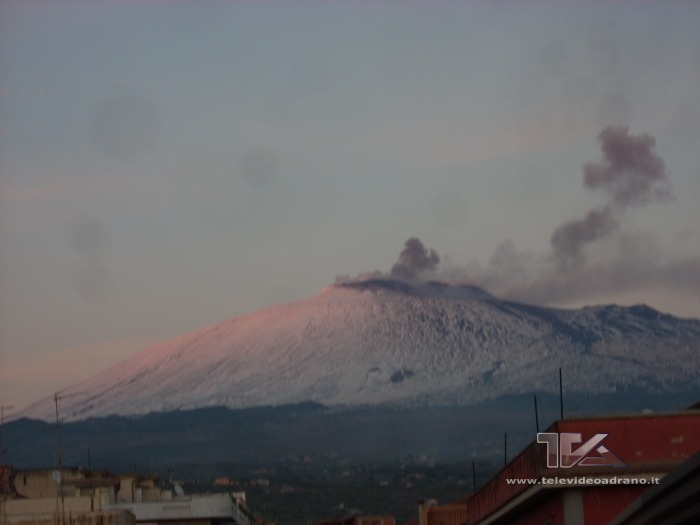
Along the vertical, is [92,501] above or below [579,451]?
above

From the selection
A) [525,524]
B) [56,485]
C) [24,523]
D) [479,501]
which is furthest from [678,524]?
[56,485]

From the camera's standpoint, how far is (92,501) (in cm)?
4381

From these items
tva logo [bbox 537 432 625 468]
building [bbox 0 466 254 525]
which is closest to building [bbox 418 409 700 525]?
tva logo [bbox 537 432 625 468]

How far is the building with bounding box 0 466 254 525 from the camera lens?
141ft

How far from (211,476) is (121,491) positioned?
143 m

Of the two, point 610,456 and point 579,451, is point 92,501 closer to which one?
point 579,451

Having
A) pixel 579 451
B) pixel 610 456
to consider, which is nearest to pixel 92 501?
pixel 579 451

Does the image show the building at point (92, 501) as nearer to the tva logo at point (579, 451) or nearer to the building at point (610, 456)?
the building at point (610, 456)

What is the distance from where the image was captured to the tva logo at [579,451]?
25.5m

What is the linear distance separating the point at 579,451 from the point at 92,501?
20894 mm

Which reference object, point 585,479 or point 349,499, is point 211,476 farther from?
point 585,479

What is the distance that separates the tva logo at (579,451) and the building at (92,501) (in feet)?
50.6

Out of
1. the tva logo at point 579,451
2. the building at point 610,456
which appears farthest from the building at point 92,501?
the tva logo at point 579,451

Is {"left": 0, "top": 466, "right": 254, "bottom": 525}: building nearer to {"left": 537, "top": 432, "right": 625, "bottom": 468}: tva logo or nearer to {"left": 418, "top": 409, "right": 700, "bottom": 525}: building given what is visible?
{"left": 418, "top": 409, "right": 700, "bottom": 525}: building
